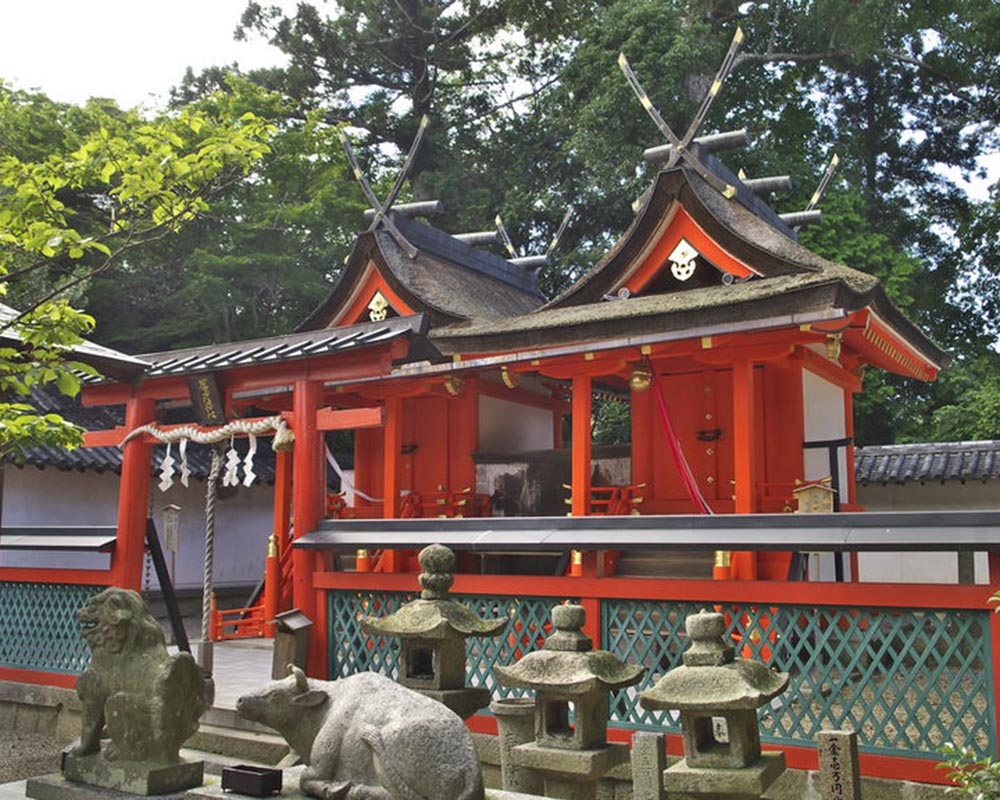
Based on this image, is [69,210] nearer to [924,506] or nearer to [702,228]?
[702,228]

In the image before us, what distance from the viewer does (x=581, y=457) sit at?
11.4 m

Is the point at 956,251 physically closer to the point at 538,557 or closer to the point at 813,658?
the point at 538,557

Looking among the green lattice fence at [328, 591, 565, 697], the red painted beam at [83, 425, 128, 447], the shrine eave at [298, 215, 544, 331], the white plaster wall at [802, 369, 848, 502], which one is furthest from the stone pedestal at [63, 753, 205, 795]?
the shrine eave at [298, 215, 544, 331]

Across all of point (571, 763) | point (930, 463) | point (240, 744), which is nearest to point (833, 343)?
point (571, 763)

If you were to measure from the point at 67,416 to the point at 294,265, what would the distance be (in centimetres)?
733

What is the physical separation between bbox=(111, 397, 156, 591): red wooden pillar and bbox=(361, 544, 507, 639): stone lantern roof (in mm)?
5733

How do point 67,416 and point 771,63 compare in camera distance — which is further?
point 771,63

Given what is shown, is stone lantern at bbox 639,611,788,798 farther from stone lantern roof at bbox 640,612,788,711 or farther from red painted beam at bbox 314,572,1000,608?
red painted beam at bbox 314,572,1000,608

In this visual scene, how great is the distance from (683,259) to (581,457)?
3.13m

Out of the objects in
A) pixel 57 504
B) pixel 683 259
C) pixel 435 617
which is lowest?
pixel 435 617

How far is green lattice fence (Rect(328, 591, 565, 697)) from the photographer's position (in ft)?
28.4

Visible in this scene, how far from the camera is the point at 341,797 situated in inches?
190

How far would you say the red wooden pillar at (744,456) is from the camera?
34.8ft

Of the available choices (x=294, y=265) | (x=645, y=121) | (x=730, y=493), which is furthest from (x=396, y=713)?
(x=645, y=121)
